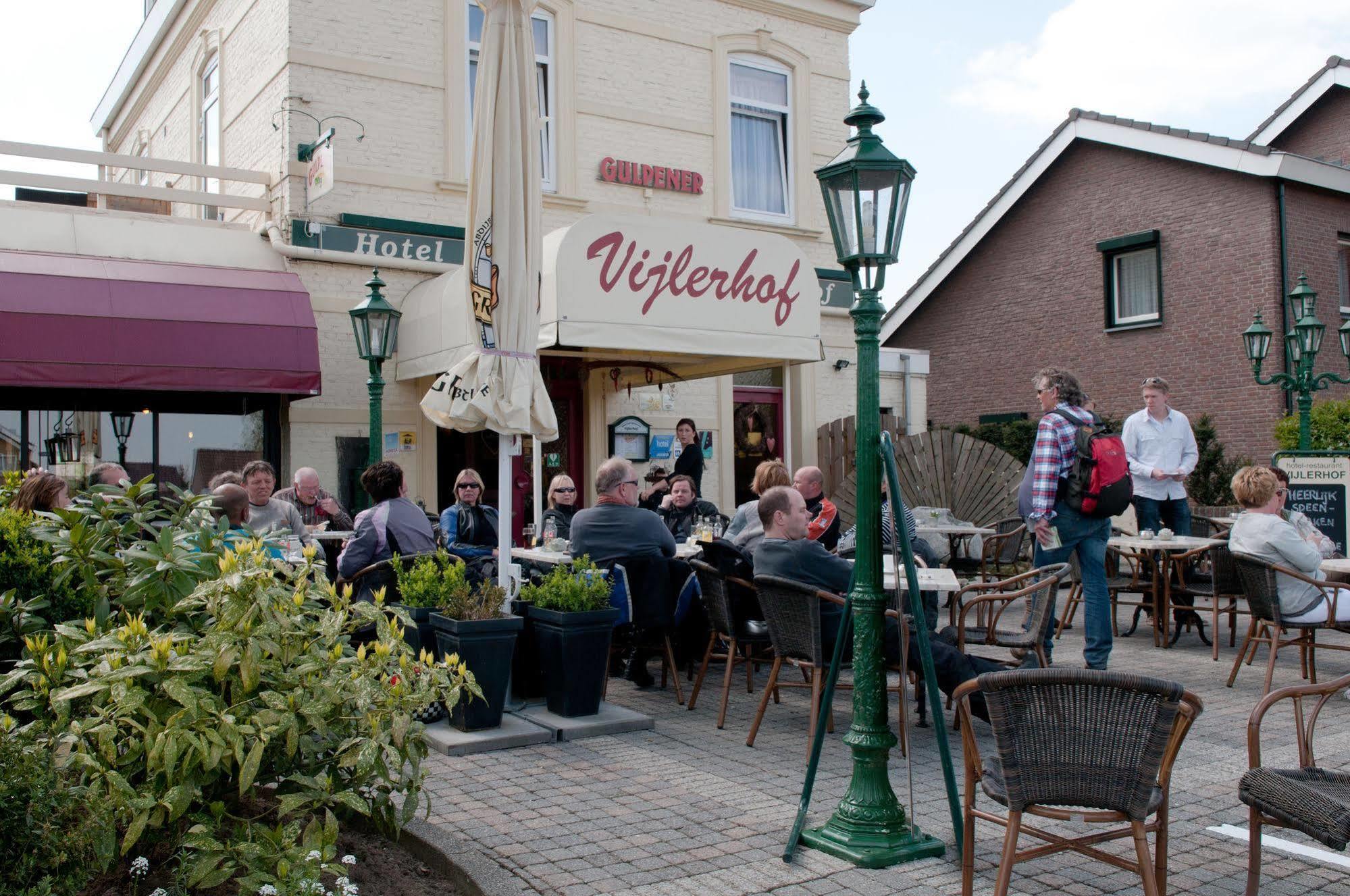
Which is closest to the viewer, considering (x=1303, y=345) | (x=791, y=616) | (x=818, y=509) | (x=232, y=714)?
(x=232, y=714)

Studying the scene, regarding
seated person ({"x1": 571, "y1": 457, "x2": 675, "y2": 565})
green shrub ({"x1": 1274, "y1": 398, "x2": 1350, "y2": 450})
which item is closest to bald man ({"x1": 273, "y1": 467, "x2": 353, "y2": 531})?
seated person ({"x1": 571, "y1": 457, "x2": 675, "y2": 565})

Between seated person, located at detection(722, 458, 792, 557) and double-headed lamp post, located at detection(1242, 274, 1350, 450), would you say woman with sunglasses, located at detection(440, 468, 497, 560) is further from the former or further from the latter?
double-headed lamp post, located at detection(1242, 274, 1350, 450)

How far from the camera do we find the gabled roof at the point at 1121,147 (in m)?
16.6

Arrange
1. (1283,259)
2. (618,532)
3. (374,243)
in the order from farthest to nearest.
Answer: (1283,259) < (374,243) < (618,532)

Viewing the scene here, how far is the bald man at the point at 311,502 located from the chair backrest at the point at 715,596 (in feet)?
13.0

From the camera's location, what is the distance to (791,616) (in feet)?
18.1

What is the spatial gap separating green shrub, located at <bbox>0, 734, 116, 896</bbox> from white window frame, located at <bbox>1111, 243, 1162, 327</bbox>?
1821 cm

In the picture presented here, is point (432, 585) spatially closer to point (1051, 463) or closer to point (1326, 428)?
point (1051, 463)

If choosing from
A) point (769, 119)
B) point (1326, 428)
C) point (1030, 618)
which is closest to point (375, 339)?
point (1030, 618)

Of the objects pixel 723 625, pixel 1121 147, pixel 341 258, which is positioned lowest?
pixel 723 625

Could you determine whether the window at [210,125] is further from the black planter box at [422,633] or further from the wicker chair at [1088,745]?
the wicker chair at [1088,745]

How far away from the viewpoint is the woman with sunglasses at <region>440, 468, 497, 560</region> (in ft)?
27.6

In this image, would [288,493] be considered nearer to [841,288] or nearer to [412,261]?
[412,261]

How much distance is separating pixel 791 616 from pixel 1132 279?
1574 centimetres
